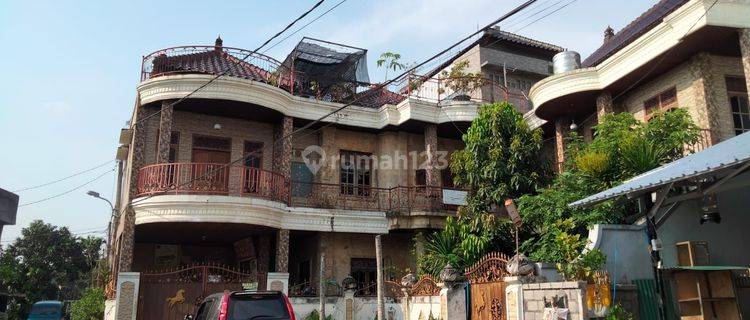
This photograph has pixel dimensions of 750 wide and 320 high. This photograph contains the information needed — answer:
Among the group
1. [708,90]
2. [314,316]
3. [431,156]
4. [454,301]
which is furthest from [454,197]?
[708,90]

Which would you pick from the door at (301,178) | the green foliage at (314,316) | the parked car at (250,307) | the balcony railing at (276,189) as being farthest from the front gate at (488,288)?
the door at (301,178)

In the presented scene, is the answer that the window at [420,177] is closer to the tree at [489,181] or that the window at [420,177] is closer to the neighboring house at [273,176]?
the neighboring house at [273,176]

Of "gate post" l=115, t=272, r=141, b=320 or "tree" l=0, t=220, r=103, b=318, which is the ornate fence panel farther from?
"tree" l=0, t=220, r=103, b=318

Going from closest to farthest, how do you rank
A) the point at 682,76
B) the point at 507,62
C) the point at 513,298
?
the point at 513,298, the point at 682,76, the point at 507,62

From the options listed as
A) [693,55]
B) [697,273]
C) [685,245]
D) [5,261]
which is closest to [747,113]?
[693,55]

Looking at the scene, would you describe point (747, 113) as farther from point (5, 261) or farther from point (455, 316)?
point (5, 261)

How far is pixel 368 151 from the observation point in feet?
61.9

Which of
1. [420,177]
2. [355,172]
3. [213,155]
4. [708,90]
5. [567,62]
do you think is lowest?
[420,177]

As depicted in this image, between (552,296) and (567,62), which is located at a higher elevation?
(567,62)

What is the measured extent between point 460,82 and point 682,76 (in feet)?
22.8

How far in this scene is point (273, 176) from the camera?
15805mm

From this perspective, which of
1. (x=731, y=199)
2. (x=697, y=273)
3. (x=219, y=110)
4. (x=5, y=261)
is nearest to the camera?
(x=697, y=273)

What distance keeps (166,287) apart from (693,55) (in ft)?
44.2

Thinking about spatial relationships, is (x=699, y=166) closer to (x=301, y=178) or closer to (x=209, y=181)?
(x=209, y=181)
